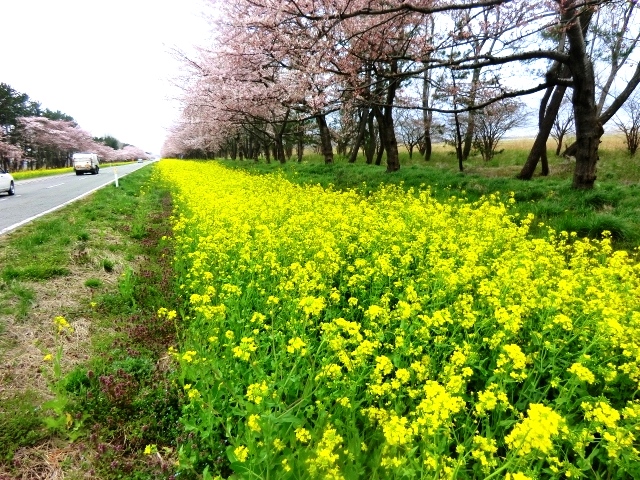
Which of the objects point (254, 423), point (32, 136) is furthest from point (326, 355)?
point (32, 136)

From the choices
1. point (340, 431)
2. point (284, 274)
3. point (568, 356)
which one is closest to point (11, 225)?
point (284, 274)

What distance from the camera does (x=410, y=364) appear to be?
10.7ft

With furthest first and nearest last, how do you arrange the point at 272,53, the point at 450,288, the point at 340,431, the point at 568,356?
the point at 272,53
the point at 450,288
the point at 568,356
the point at 340,431

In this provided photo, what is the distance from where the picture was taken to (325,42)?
985 centimetres

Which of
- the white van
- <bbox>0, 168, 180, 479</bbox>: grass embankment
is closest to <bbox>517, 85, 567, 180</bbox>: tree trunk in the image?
<bbox>0, 168, 180, 479</bbox>: grass embankment

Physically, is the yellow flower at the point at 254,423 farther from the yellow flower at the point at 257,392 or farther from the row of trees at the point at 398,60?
the row of trees at the point at 398,60

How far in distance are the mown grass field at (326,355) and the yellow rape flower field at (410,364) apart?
24 millimetres

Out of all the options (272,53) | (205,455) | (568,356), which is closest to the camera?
(205,455)

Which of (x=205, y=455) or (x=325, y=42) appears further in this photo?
(x=325, y=42)

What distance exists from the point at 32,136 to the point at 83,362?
70.9 m

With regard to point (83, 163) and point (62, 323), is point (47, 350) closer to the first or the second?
point (62, 323)

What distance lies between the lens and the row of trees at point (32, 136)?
167ft

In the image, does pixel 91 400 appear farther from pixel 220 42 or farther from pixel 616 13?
pixel 616 13

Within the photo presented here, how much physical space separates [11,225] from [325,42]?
9.10 metres
